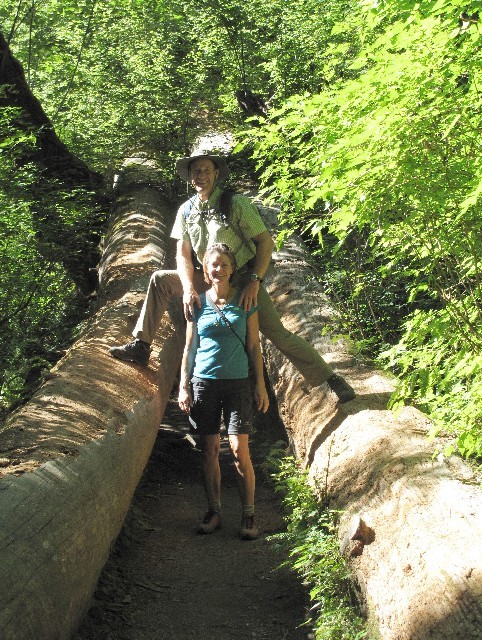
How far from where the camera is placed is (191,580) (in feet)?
16.8

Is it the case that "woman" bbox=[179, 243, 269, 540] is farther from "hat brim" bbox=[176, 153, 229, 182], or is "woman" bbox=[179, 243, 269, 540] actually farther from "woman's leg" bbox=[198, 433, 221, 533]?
"hat brim" bbox=[176, 153, 229, 182]

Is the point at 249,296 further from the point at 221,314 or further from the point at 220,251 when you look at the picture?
the point at 220,251

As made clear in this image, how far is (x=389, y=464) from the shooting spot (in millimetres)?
4602

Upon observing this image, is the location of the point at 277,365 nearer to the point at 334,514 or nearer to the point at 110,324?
the point at 110,324

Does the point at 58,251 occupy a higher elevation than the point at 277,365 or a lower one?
higher

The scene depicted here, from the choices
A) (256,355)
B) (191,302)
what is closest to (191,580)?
(256,355)

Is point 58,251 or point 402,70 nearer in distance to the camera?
point 402,70

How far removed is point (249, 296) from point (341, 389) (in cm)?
112

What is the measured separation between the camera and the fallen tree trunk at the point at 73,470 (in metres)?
3.46

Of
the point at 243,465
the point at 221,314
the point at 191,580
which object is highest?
the point at 221,314

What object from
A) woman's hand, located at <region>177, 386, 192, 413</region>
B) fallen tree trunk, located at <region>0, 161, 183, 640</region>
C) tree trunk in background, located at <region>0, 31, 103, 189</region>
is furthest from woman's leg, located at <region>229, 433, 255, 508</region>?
tree trunk in background, located at <region>0, 31, 103, 189</region>

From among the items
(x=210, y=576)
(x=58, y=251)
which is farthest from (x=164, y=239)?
(x=210, y=576)

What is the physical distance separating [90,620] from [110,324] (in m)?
3.40

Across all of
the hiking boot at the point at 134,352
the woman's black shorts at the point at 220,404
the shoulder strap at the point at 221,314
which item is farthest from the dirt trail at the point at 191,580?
the shoulder strap at the point at 221,314
